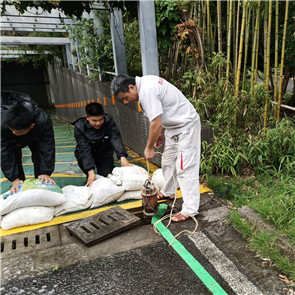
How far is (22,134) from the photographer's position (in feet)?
10.0

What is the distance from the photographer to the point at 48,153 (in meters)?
3.37

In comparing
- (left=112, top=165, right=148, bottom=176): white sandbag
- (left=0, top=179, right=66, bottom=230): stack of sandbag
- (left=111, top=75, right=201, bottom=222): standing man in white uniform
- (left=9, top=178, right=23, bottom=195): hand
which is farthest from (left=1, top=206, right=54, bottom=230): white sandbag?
(left=111, top=75, right=201, bottom=222): standing man in white uniform

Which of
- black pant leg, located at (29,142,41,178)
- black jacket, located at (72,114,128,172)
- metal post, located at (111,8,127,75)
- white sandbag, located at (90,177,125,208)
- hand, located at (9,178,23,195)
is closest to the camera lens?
hand, located at (9,178,23,195)

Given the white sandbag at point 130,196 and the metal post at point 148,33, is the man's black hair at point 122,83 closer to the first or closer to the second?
the white sandbag at point 130,196

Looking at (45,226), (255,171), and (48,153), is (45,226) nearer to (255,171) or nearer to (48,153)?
(48,153)

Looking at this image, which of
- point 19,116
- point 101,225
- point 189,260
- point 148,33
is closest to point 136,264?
point 189,260

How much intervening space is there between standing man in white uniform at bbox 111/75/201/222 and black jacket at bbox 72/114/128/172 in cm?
106

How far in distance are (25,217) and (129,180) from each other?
1272 mm

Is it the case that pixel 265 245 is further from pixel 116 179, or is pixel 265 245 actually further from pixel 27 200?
pixel 27 200

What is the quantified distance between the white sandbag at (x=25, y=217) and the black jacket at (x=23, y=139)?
520mm

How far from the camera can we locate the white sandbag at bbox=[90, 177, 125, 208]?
3.29 m

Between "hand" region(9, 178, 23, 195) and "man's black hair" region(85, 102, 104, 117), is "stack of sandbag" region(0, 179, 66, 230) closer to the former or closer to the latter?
"hand" region(9, 178, 23, 195)

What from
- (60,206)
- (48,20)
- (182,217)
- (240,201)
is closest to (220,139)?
(240,201)

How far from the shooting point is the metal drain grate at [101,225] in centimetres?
257
